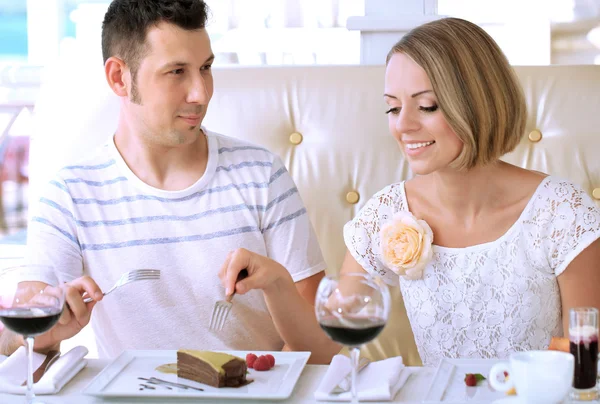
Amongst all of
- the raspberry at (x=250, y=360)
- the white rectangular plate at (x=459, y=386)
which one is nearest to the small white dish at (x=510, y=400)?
the white rectangular plate at (x=459, y=386)

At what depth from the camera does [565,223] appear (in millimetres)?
1513

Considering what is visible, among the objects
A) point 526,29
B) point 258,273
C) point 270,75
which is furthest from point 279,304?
point 526,29

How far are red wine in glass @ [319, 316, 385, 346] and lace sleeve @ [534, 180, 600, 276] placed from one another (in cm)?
60

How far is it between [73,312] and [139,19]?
67 cm

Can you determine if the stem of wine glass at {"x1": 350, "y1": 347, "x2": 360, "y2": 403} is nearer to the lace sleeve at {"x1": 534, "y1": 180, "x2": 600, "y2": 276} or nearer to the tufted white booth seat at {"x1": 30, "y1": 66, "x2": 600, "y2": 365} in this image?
the lace sleeve at {"x1": 534, "y1": 180, "x2": 600, "y2": 276}

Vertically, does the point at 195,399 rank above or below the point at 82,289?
below

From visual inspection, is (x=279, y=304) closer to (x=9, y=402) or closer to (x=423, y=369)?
(x=423, y=369)

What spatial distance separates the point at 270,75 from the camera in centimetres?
207

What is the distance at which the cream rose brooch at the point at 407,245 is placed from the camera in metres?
1.54

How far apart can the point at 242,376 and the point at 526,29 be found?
2670 mm

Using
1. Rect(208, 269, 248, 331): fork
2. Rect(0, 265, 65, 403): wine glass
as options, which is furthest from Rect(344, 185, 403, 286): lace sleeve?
Rect(0, 265, 65, 403): wine glass

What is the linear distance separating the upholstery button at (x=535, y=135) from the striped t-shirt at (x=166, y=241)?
626 mm

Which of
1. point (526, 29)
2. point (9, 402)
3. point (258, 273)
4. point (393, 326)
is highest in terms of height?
point (526, 29)

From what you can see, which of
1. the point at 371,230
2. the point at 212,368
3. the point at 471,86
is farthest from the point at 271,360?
the point at 471,86
